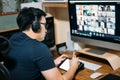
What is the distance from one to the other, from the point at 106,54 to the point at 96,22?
31 centimetres

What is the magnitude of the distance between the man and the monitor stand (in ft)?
1.38

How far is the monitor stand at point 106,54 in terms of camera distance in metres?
1.83

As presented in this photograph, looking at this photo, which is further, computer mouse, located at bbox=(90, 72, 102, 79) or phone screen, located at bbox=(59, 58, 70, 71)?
phone screen, located at bbox=(59, 58, 70, 71)

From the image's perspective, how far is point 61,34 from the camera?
2592 millimetres

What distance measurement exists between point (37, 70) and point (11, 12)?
3.21ft

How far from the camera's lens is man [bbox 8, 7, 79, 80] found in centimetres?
144

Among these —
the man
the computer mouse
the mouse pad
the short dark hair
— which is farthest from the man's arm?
the short dark hair

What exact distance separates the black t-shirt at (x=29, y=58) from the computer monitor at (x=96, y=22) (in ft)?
1.96

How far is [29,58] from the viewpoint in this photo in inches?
56.8

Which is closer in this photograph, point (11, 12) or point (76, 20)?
point (76, 20)

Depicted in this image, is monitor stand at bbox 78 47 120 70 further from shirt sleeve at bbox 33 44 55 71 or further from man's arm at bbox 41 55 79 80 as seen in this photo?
shirt sleeve at bbox 33 44 55 71

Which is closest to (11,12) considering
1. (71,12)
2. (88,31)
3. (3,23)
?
(3,23)

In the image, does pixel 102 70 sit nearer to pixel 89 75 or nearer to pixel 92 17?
pixel 89 75

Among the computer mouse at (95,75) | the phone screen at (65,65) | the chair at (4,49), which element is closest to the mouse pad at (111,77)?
the computer mouse at (95,75)
